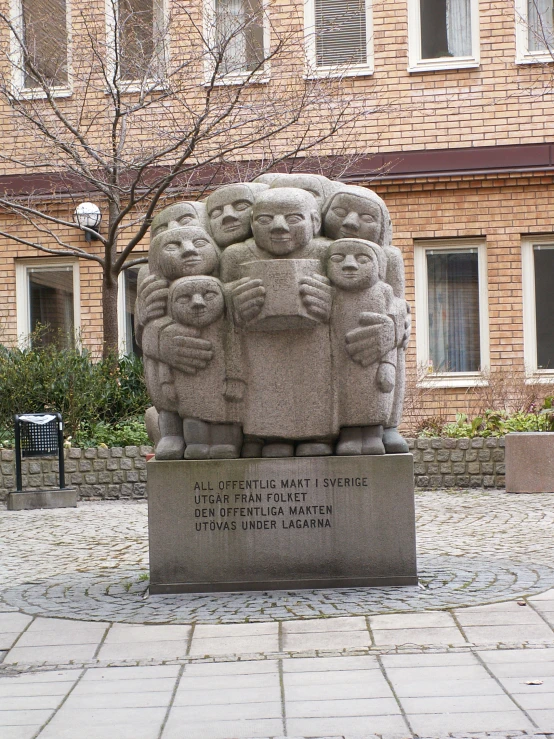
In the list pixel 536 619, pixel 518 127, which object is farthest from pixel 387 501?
pixel 518 127

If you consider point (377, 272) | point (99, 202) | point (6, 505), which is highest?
point (99, 202)

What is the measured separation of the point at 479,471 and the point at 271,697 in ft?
30.9

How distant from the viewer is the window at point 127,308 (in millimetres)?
18016

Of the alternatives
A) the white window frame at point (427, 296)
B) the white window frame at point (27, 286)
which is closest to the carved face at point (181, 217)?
the white window frame at point (427, 296)

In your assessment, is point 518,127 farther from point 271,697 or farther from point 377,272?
point 271,697

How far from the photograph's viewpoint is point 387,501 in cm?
672

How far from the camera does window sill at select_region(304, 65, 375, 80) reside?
51.8ft

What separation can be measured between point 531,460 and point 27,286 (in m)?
9.34

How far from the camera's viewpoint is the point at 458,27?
56.9 feet

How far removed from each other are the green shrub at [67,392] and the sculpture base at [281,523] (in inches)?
291

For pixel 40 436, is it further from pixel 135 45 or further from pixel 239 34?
pixel 239 34

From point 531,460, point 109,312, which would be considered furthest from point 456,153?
point 531,460

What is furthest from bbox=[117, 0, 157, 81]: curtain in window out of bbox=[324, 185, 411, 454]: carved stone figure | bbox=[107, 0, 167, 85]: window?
bbox=[324, 185, 411, 454]: carved stone figure

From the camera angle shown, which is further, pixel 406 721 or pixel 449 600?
pixel 449 600
